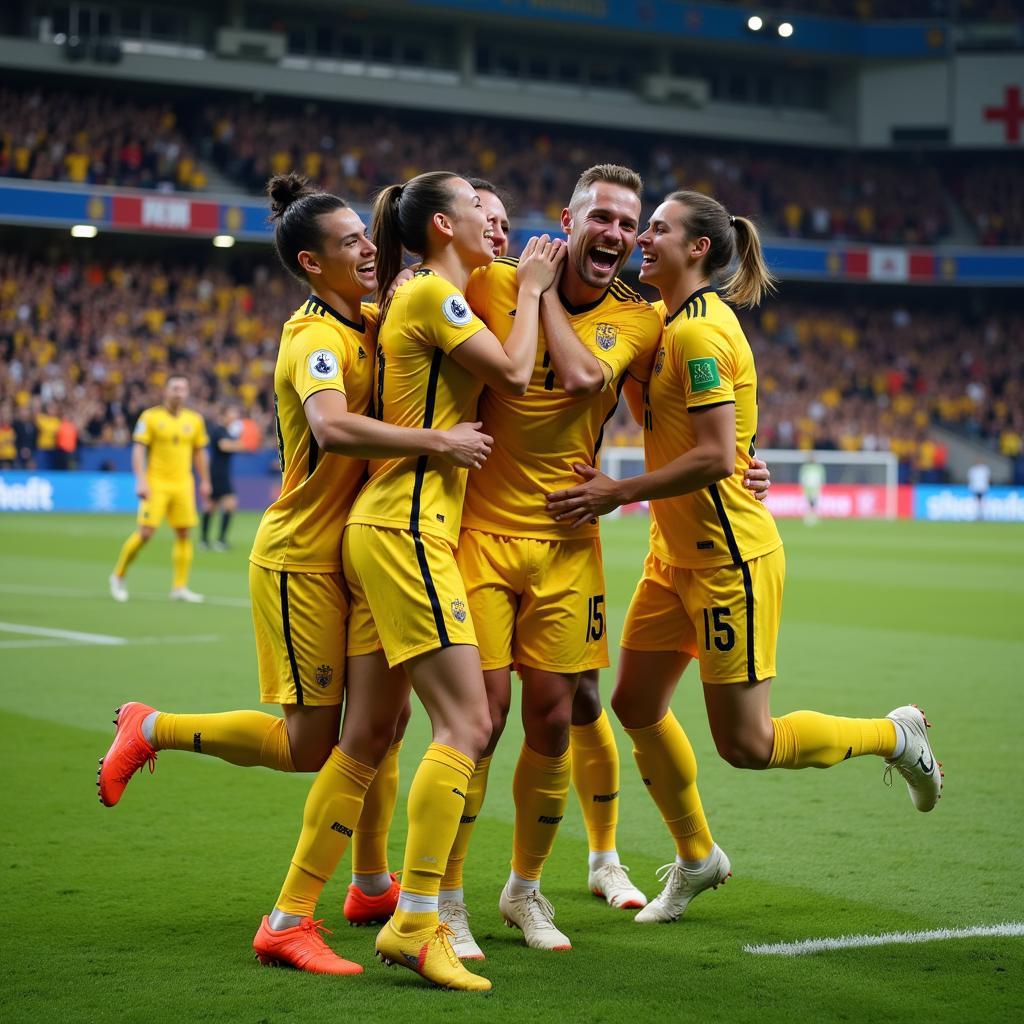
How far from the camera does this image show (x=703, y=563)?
193 inches

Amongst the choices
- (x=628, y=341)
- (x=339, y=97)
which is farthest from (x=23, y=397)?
(x=628, y=341)

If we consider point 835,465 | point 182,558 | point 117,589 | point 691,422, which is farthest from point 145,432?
point 835,465

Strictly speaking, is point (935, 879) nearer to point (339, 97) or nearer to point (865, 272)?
point (339, 97)

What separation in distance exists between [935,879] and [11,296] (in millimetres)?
33615

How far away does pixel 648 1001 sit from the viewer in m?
4.01

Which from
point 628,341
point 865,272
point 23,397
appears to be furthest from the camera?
point 865,272

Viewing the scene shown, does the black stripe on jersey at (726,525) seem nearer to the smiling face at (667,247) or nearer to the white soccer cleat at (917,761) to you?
the smiling face at (667,247)

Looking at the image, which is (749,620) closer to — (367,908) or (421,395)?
(421,395)

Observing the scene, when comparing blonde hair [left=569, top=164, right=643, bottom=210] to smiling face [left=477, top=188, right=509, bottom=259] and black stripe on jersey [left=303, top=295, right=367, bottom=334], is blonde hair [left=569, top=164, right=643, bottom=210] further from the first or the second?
black stripe on jersey [left=303, top=295, right=367, bottom=334]

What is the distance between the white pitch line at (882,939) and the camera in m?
4.52

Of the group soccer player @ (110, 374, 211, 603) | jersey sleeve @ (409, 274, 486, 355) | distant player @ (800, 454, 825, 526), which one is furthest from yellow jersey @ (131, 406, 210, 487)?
distant player @ (800, 454, 825, 526)

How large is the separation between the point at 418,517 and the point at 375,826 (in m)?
1.22

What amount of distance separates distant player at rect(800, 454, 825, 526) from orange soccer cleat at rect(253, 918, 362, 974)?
30203 mm

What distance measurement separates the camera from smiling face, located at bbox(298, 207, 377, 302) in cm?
461
